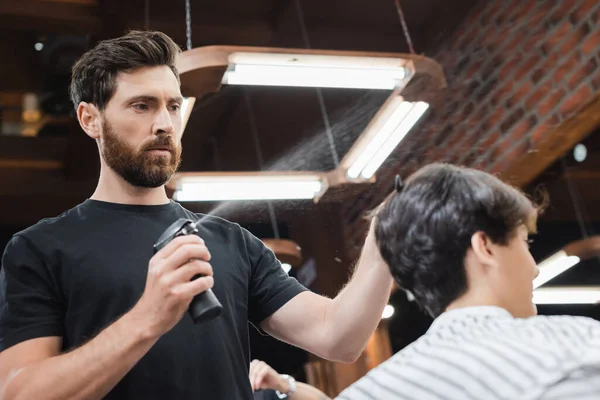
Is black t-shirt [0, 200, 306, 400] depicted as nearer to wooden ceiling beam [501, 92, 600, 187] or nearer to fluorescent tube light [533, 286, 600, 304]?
wooden ceiling beam [501, 92, 600, 187]

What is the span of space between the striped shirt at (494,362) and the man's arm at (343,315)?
322mm

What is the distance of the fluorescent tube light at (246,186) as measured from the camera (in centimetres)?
300

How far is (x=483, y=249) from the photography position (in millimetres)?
1106

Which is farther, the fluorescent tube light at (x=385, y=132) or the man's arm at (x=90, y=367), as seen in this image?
the fluorescent tube light at (x=385, y=132)

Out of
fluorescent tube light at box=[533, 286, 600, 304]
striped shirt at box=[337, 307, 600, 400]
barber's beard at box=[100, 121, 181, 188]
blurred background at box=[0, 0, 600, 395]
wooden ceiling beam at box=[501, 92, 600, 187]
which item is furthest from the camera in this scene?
fluorescent tube light at box=[533, 286, 600, 304]

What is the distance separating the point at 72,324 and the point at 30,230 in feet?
0.65

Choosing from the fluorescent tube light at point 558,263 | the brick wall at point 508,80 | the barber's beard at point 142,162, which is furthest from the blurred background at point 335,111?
the barber's beard at point 142,162

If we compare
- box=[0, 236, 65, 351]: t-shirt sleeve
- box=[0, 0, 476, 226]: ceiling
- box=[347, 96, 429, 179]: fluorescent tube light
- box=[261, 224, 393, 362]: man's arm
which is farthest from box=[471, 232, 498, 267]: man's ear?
box=[0, 0, 476, 226]: ceiling

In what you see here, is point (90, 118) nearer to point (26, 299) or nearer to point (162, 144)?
point (162, 144)

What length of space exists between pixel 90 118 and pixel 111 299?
409 mm

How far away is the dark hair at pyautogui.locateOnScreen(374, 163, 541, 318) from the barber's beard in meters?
0.44

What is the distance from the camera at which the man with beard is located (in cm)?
111

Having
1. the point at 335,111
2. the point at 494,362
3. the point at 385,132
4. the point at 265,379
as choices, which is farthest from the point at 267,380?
the point at 335,111

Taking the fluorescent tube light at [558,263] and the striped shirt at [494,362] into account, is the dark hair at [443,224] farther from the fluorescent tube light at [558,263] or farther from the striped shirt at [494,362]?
the fluorescent tube light at [558,263]
